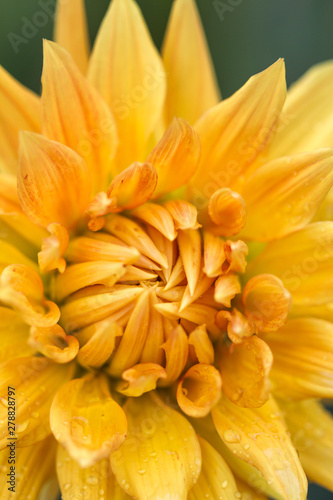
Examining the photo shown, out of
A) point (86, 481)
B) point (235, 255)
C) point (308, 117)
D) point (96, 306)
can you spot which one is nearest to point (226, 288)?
point (235, 255)

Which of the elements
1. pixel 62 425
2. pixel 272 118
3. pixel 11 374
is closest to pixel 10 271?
pixel 11 374

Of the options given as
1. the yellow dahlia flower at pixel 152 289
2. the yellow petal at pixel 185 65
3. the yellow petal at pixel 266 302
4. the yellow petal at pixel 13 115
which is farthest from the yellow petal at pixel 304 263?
the yellow petal at pixel 13 115

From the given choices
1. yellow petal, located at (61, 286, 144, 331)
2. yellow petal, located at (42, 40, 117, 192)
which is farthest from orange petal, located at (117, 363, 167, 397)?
yellow petal, located at (42, 40, 117, 192)

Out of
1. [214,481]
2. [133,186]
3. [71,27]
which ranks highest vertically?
[71,27]

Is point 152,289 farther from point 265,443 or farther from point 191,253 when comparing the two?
point 265,443

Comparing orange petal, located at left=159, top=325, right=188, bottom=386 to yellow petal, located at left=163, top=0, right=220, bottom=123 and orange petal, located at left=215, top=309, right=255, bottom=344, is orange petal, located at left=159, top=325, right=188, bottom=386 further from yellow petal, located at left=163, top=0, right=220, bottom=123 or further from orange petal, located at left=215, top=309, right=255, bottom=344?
yellow petal, located at left=163, top=0, right=220, bottom=123

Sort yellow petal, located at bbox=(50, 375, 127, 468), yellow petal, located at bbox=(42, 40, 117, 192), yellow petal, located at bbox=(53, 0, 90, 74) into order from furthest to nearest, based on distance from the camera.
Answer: yellow petal, located at bbox=(53, 0, 90, 74) < yellow petal, located at bbox=(42, 40, 117, 192) < yellow petal, located at bbox=(50, 375, 127, 468)
